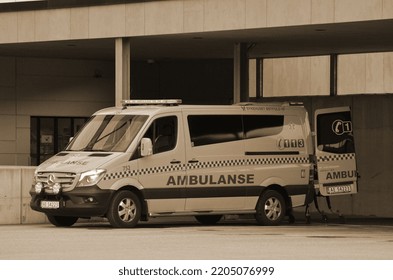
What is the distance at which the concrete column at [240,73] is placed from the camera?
1267 inches

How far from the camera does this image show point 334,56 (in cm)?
3431

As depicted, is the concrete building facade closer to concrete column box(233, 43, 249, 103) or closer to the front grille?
concrete column box(233, 43, 249, 103)

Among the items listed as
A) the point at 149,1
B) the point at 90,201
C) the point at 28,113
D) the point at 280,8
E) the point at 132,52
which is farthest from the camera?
the point at 28,113

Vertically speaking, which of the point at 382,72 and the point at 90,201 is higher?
the point at 382,72

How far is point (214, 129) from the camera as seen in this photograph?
25.2m

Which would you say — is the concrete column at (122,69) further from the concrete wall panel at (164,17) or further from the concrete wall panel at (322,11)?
the concrete wall panel at (322,11)

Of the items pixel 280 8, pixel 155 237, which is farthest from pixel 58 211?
pixel 280 8

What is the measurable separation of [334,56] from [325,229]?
35.0 ft

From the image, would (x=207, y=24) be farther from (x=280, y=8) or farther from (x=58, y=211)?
(x=58, y=211)

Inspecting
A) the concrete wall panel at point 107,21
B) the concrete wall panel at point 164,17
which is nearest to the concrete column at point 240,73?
the concrete wall panel at point 164,17

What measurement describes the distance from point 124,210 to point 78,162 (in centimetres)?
118

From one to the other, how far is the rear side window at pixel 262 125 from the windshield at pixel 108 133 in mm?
2348

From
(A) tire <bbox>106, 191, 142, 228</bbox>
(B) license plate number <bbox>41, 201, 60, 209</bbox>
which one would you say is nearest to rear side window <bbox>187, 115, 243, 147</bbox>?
(A) tire <bbox>106, 191, 142, 228</bbox>

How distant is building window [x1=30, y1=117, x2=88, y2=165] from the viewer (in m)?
39.2
